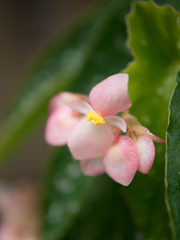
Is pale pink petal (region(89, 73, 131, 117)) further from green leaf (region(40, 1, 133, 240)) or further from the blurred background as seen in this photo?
the blurred background

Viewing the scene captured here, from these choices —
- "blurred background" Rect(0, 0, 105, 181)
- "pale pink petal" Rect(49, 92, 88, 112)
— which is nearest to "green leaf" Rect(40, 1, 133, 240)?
"pale pink petal" Rect(49, 92, 88, 112)

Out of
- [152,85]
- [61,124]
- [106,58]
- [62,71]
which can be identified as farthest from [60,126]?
[62,71]

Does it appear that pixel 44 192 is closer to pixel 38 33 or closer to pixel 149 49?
pixel 149 49

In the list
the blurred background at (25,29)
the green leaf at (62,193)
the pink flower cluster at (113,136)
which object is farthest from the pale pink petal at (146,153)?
the blurred background at (25,29)

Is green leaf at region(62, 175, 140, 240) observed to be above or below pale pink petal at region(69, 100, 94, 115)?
below

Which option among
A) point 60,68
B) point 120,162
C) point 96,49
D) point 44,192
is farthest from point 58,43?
point 120,162

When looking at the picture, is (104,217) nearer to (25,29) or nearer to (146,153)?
(146,153)

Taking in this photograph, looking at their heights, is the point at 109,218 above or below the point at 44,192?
below

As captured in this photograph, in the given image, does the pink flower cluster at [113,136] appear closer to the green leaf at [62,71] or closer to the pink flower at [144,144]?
the pink flower at [144,144]
